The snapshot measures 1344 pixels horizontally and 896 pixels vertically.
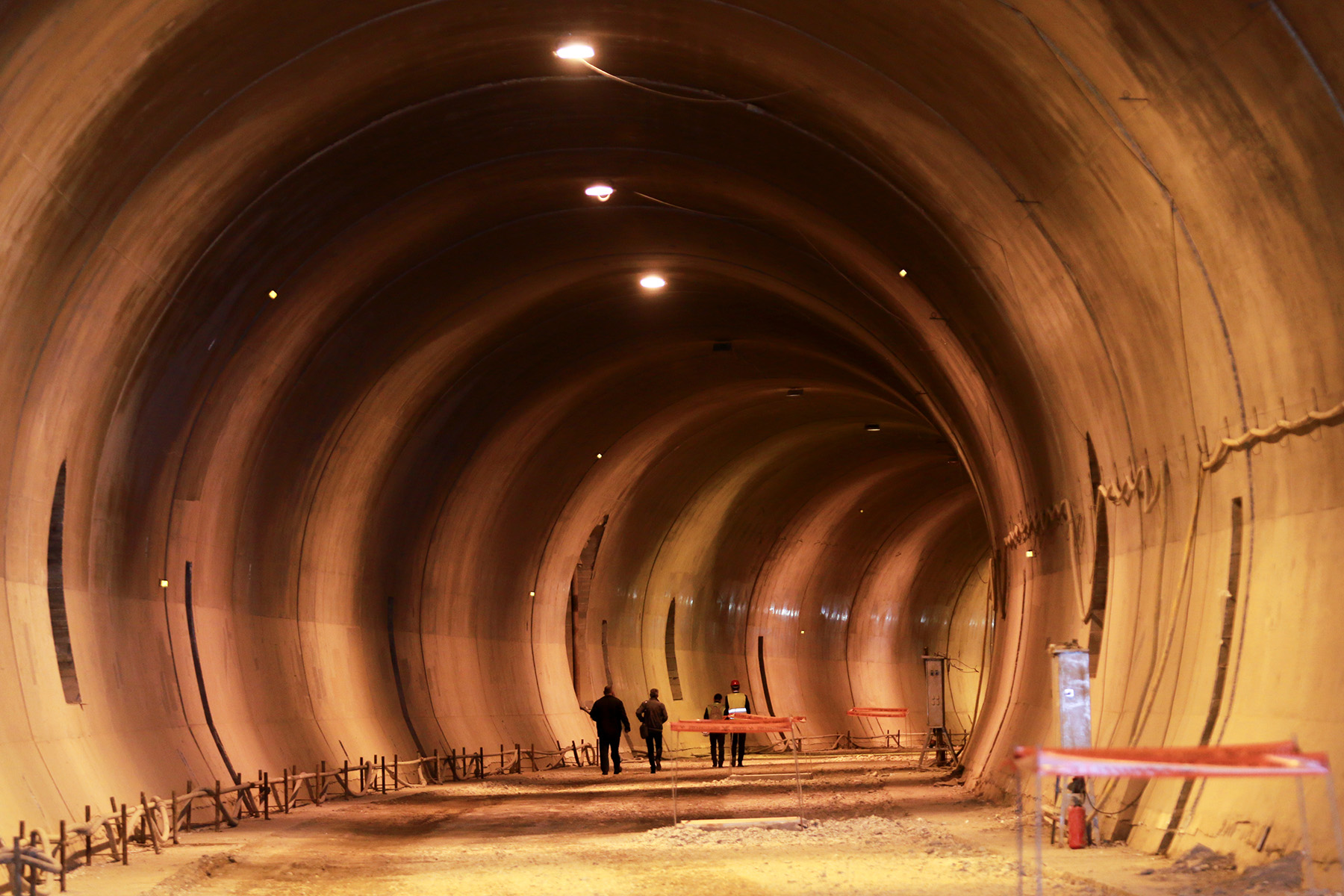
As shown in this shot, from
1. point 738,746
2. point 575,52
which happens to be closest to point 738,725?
point 575,52

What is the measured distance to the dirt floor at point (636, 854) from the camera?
10359 millimetres

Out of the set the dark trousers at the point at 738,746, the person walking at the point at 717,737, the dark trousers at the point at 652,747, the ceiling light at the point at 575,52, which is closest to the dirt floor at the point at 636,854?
the dark trousers at the point at 652,747

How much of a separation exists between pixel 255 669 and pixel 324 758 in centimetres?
179

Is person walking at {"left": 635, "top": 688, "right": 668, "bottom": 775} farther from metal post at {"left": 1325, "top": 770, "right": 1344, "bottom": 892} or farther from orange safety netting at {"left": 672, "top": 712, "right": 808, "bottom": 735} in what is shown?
metal post at {"left": 1325, "top": 770, "right": 1344, "bottom": 892}

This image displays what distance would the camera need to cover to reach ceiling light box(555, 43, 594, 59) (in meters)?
13.4

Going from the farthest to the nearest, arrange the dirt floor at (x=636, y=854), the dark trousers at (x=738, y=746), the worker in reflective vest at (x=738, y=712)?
the dark trousers at (x=738, y=746), the worker in reflective vest at (x=738, y=712), the dirt floor at (x=636, y=854)

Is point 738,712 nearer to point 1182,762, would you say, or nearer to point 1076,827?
point 1076,827

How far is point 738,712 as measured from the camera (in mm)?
26641

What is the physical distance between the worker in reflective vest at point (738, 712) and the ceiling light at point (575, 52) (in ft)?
45.8

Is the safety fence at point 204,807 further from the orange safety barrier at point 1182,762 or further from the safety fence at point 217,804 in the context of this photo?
the orange safety barrier at point 1182,762

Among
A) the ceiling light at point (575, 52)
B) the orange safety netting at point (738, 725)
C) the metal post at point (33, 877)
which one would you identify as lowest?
the metal post at point (33, 877)

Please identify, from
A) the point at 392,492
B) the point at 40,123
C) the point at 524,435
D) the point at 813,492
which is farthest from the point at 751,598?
the point at 40,123

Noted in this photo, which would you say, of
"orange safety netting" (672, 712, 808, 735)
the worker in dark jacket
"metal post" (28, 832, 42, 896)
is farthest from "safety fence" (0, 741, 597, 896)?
"orange safety netting" (672, 712, 808, 735)

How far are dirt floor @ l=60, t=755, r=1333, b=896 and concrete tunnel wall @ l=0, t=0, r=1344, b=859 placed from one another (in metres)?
0.82
